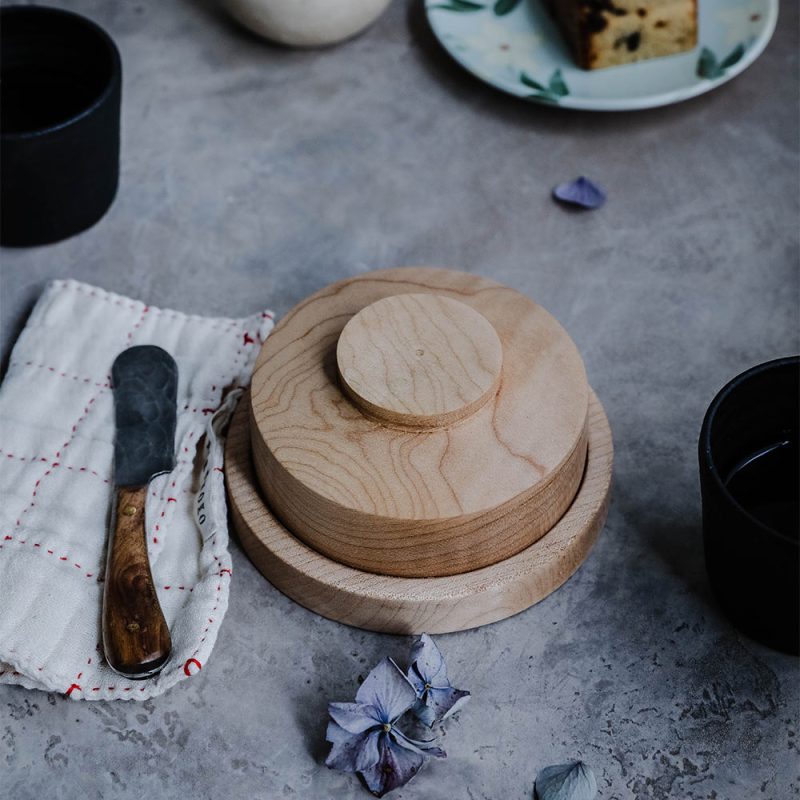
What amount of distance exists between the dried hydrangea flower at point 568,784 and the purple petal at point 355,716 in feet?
0.29

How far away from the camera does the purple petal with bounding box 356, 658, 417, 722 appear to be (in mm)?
591

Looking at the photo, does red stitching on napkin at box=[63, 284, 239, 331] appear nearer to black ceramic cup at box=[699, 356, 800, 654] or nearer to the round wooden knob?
the round wooden knob

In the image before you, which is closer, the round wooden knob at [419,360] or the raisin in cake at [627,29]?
the round wooden knob at [419,360]

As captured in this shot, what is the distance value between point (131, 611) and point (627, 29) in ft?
2.05

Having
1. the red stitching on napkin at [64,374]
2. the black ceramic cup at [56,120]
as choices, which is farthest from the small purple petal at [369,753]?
the black ceramic cup at [56,120]

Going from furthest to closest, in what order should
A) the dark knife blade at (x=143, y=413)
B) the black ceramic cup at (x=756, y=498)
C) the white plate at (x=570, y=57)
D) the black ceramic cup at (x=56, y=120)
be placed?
the white plate at (x=570, y=57) → the black ceramic cup at (x=56, y=120) → the dark knife blade at (x=143, y=413) → the black ceramic cup at (x=756, y=498)

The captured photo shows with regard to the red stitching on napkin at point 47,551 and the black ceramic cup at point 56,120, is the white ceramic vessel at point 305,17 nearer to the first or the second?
the black ceramic cup at point 56,120

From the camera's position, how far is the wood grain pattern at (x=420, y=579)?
0.62m

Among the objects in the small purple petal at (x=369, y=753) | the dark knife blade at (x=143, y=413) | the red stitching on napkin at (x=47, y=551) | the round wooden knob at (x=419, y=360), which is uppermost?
the round wooden knob at (x=419, y=360)

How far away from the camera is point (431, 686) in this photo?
60cm

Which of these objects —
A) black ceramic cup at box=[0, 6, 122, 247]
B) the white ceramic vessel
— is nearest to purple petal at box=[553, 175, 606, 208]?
the white ceramic vessel

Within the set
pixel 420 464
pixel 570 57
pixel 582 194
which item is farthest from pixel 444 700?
pixel 570 57

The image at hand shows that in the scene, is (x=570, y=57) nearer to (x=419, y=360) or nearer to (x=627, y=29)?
(x=627, y=29)

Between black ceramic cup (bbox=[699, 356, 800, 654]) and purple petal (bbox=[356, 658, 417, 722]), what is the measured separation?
7.2 inches
